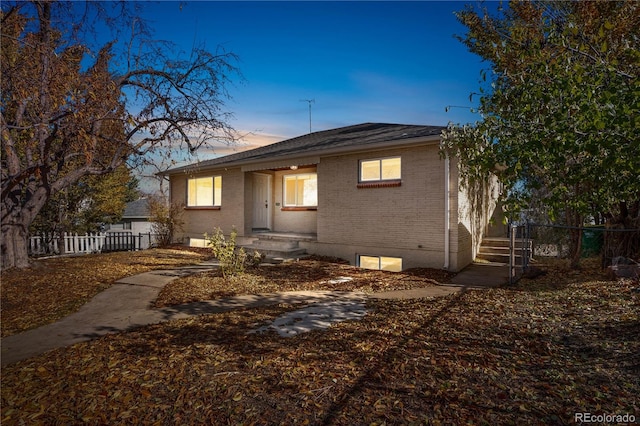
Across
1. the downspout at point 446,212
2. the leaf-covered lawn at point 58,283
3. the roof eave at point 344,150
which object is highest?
the roof eave at point 344,150

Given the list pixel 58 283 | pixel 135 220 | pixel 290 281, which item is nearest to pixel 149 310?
pixel 290 281

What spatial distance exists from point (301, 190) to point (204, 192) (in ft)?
16.7

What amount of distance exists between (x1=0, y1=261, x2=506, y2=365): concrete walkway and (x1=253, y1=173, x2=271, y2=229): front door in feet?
22.4

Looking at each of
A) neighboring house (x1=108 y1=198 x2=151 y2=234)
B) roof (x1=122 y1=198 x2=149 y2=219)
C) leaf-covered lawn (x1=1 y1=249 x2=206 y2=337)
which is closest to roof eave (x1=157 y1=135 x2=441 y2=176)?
leaf-covered lawn (x1=1 y1=249 x2=206 y2=337)

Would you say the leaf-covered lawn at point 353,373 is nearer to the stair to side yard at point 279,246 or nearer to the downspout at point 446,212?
the downspout at point 446,212

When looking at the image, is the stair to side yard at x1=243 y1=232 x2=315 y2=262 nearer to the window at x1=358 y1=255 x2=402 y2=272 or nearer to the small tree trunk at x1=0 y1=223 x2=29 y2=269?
the window at x1=358 y1=255 x2=402 y2=272

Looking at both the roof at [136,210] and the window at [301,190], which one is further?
the roof at [136,210]

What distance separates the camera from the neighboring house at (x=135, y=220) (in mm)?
31500

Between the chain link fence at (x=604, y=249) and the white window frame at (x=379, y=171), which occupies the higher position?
the white window frame at (x=379, y=171)

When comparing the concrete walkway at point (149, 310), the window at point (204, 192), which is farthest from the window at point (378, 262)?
the window at point (204, 192)

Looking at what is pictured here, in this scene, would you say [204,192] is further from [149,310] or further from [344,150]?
[149,310]

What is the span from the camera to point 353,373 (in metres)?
3.14

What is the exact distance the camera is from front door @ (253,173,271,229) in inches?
576

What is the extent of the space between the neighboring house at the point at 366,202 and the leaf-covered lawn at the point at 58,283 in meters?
3.64
